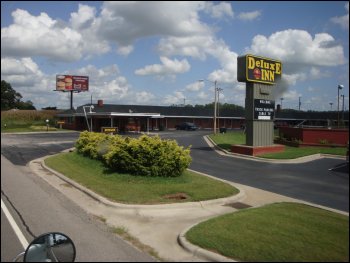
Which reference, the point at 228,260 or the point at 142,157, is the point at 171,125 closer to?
the point at 142,157

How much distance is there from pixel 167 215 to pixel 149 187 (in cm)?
298

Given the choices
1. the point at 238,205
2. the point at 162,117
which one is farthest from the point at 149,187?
the point at 162,117

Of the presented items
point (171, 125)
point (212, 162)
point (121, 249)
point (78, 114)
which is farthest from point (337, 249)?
point (171, 125)

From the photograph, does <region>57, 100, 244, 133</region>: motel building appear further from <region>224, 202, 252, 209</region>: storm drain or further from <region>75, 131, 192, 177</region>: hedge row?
<region>224, 202, 252, 209</region>: storm drain

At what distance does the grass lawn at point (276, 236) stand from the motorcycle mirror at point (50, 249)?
2296mm

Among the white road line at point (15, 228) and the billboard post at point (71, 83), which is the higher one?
the billboard post at point (71, 83)

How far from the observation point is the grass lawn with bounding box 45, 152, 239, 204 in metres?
11.4

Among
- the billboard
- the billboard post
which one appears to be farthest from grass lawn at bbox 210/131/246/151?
the billboard

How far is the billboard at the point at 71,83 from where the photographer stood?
274 ft

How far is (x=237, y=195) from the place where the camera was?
38.8 feet

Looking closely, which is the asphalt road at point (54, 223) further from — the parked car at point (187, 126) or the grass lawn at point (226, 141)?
the parked car at point (187, 126)

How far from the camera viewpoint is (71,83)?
3349 inches

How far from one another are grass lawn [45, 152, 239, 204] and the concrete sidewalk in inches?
15.0

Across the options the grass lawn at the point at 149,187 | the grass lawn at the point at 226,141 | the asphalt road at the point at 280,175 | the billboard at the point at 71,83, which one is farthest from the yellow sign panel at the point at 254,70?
the billboard at the point at 71,83
